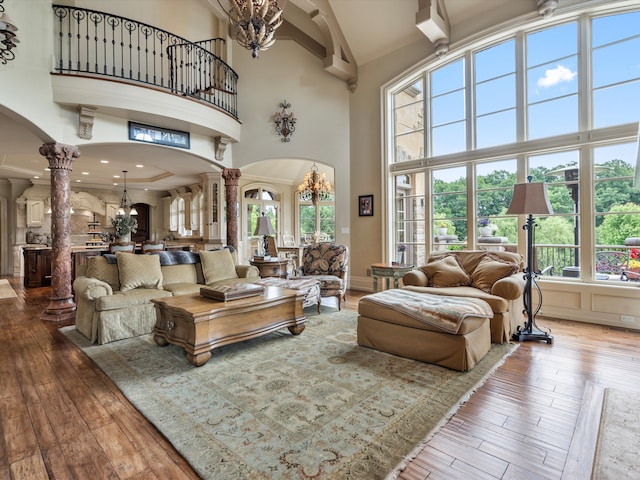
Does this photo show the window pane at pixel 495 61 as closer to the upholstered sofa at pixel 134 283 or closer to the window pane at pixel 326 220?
the upholstered sofa at pixel 134 283

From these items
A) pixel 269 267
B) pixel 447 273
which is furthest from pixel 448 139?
pixel 269 267

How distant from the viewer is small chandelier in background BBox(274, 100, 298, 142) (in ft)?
21.2

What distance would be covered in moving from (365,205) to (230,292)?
3.92m

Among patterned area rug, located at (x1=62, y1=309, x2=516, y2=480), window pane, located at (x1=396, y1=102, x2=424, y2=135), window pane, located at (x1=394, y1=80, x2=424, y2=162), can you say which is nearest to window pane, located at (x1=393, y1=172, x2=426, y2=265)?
window pane, located at (x1=394, y1=80, x2=424, y2=162)

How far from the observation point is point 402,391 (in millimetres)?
2275

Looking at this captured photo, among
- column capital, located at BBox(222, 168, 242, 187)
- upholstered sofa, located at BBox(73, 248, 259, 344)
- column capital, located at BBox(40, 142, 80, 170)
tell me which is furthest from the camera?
column capital, located at BBox(222, 168, 242, 187)

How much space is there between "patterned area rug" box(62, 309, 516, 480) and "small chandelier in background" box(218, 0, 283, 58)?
313cm

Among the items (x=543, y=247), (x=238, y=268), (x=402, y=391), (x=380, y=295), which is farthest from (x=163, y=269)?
(x=543, y=247)

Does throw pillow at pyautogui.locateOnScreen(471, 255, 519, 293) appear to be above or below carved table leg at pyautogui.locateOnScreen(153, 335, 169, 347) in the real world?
above

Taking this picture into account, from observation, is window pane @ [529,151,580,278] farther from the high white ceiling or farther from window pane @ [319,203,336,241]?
window pane @ [319,203,336,241]

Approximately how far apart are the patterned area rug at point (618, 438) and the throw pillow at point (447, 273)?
206 centimetres

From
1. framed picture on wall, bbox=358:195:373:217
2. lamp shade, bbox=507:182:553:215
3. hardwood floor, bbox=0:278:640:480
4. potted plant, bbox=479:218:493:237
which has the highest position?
framed picture on wall, bbox=358:195:373:217

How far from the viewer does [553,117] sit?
14.1 ft

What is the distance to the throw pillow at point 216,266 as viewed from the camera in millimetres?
4629
